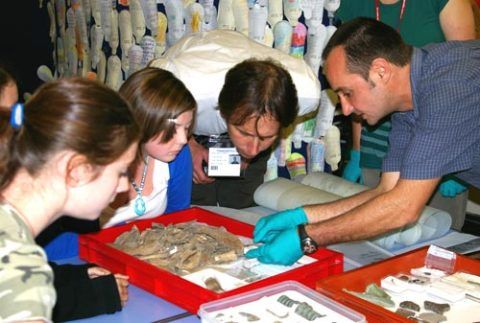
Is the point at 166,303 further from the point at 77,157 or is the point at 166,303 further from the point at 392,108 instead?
the point at 392,108

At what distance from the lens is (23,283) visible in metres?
0.92

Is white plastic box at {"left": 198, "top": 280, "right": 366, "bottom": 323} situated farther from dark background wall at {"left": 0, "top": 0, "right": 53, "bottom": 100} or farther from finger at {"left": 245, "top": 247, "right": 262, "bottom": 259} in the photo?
dark background wall at {"left": 0, "top": 0, "right": 53, "bottom": 100}

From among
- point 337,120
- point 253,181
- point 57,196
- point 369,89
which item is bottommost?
point 253,181

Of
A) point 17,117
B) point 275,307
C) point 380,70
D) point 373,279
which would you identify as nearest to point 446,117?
point 380,70

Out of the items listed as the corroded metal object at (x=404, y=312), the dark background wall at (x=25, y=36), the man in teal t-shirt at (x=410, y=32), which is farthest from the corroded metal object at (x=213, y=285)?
the dark background wall at (x=25, y=36)

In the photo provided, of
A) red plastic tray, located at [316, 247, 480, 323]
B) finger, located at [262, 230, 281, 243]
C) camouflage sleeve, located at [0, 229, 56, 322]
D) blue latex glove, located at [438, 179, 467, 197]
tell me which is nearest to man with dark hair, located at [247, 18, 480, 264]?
finger, located at [262, 230, 281, 243]

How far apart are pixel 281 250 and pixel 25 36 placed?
3.50 meters

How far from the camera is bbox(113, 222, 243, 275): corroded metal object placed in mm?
1535

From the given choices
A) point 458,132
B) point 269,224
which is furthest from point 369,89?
point 269,224

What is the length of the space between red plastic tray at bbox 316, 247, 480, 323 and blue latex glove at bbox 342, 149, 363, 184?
98 cm

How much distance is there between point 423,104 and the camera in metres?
1.60

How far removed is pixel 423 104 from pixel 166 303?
83 centimetres

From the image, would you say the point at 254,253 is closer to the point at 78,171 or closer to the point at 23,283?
the point at 78,171

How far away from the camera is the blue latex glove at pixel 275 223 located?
169cm
